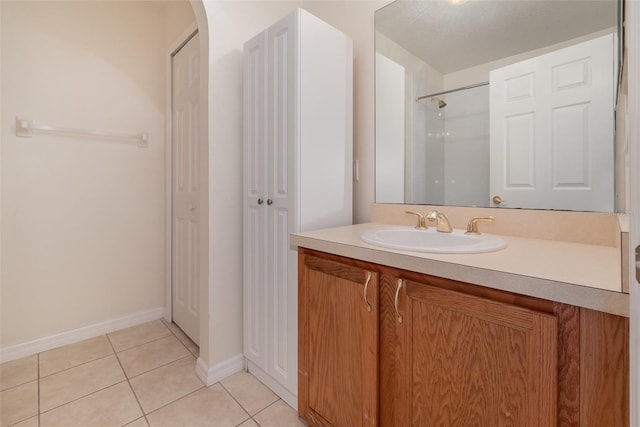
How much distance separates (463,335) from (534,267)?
24 centimetres

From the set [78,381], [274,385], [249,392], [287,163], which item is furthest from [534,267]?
[78,381]

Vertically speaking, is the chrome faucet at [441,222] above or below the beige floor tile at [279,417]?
above

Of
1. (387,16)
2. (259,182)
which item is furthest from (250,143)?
(387,16)

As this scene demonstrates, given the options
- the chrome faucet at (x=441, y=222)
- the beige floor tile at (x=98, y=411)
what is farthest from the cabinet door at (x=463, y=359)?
the beige floor tile at (x=98, y=411)

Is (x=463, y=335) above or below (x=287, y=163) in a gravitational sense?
below

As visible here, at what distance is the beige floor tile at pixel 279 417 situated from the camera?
129 centimetres

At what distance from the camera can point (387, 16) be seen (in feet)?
5.14

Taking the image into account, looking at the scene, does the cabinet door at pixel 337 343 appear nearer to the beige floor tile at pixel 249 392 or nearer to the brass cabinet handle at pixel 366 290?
the brass cabinet handle at pixel 366 290

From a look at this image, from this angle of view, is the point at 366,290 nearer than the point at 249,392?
Yes

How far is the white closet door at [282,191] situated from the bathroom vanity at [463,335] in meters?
0.16

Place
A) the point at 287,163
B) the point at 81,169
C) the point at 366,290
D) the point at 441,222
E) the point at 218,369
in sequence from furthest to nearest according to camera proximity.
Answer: the point at 81,169
the point at 218,369
the point at 287,163
the point at 441,222
the point at 366,290

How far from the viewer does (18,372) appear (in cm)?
165

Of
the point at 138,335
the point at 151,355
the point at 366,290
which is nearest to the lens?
the point at 366,290

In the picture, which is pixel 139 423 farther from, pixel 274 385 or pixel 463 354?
pixel 463 354
